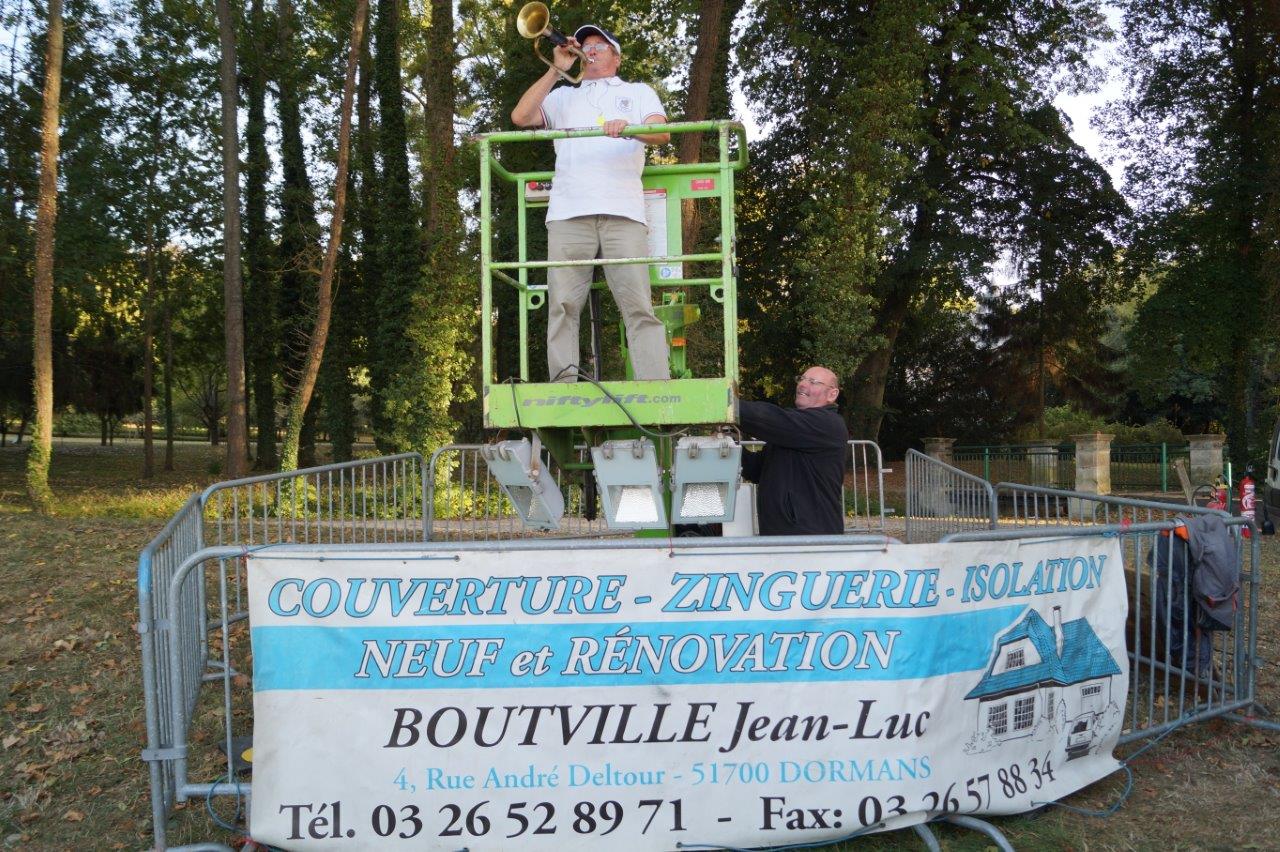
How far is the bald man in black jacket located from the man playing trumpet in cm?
76

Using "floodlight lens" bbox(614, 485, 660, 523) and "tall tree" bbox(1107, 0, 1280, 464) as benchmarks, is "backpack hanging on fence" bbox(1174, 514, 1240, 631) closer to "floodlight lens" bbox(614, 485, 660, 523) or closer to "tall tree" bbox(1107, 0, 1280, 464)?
"floodlight lens" bbox(614, 485, 660, 523)

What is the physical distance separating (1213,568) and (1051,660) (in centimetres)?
154

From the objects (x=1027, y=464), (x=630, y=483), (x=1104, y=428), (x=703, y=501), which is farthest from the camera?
(x=1104, y=428)

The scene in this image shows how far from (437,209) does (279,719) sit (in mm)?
16966

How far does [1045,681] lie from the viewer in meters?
4.36

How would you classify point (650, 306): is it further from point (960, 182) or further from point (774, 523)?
point (960, 182)

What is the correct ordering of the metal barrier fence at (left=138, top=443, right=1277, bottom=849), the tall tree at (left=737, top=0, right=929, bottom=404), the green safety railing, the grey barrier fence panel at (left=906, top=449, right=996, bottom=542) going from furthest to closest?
1. the tall tree at (left=737, top=0, right=929, bottom=404)
2. the grey barrier fence panel at (left=906, top=449, right=996, bottom=542)
3. the green safety railing
4. the metal barrier fence at (left=138, top=443, right=1277, bottom=849)

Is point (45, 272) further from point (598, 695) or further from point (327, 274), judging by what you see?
point (598, 695)

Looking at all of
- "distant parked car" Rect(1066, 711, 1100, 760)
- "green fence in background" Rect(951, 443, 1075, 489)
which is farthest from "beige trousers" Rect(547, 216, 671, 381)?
"green fence in background" Rect(951, 443, 1075, 489)

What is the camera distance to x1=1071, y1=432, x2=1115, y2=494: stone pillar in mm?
22328

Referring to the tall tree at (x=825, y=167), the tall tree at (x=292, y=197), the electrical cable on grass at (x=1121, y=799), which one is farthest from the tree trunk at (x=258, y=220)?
the electrical cable on grass at (x=1121, y=799)

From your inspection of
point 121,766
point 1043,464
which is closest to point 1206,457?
point 1043,464

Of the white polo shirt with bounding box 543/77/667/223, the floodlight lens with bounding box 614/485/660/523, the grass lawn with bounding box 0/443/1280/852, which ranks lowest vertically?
the grass lawn with bounding box 0/443/1280/852

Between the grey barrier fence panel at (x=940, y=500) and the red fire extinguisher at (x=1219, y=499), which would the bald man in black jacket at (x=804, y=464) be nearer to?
the grey barrier fence panel at (x=940, y=500)
